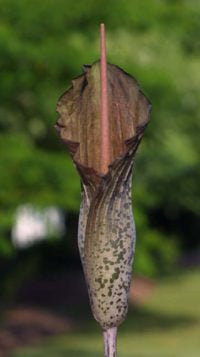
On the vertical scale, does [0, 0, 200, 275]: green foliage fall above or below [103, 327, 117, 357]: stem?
above

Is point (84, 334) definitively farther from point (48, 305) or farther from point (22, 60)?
point (22, 60)

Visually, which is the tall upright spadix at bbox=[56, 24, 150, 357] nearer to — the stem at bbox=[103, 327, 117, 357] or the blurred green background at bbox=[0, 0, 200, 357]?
the stem at bbox=[103, 327, 117, 357]

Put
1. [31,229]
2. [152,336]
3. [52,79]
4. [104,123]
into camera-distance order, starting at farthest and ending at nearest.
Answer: [31,229]
[152,336]
[52,79]
[104,123]

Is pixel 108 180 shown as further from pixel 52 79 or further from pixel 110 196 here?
pixel 52 79

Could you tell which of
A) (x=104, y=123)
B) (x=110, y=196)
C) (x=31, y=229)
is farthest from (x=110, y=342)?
(x=31, y=229)

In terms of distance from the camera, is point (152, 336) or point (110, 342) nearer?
point (110, 342)

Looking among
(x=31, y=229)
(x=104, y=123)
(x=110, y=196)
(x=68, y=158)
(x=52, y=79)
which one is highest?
(x=31, y=229)

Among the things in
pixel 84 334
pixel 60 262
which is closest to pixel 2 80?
pixel 84 334

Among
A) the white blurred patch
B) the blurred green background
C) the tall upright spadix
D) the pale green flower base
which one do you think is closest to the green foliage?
the blurred green background
